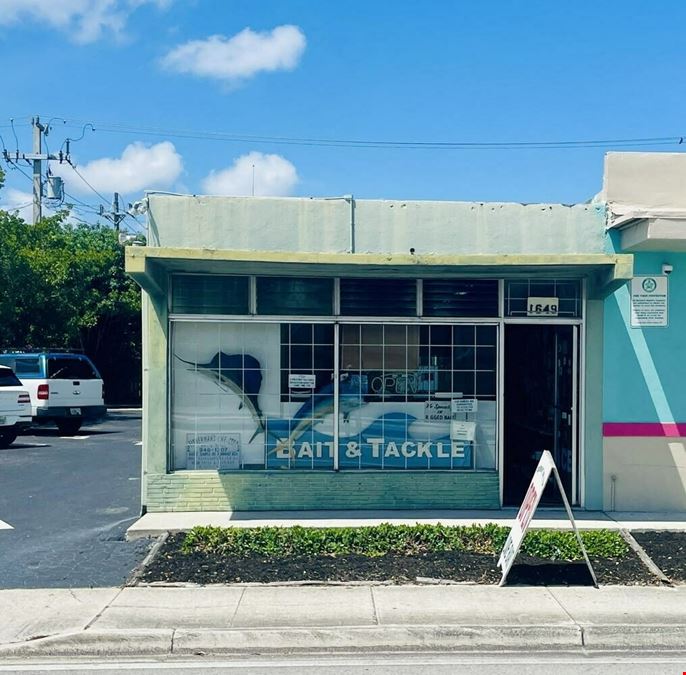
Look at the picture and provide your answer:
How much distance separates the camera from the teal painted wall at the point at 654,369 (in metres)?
10.5

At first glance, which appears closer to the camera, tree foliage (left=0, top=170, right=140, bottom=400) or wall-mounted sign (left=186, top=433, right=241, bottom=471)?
wall-mounted sign (left=186, top=433, right=241, bottom=471)

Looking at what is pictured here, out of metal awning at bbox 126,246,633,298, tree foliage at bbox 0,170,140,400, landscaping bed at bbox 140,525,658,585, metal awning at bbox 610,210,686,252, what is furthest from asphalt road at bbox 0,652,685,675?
tree foliage at bbox 0,170,140,400

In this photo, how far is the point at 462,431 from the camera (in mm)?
10695

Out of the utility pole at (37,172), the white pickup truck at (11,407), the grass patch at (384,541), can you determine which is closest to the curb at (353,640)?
the grass patch at (384,541)

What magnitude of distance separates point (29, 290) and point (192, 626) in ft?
62.9

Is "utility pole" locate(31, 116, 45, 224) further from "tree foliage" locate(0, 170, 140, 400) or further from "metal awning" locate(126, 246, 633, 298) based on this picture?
"metal awning" locate(126, 246, 633, 298)

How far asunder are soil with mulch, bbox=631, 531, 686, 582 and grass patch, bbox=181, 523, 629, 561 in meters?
0.29

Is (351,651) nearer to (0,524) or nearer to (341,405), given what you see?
(341,405)

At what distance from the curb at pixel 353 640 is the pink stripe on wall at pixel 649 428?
13.4ft

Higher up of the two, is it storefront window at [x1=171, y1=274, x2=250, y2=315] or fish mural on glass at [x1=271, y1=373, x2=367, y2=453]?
storefront window at [x1=171, y1=274, x2=250, y2=315]

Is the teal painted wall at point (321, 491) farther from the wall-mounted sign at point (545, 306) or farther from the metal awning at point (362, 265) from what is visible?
the metal awning at point (362, 265)

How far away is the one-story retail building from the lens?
10336 mm

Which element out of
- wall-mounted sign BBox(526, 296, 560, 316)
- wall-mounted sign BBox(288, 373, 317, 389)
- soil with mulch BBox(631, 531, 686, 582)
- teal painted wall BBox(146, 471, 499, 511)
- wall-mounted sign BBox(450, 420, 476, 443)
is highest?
wall-mounted sign BBox(526, 296, 560, 316)

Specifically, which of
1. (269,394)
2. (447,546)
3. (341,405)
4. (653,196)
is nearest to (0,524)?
(269,394)
